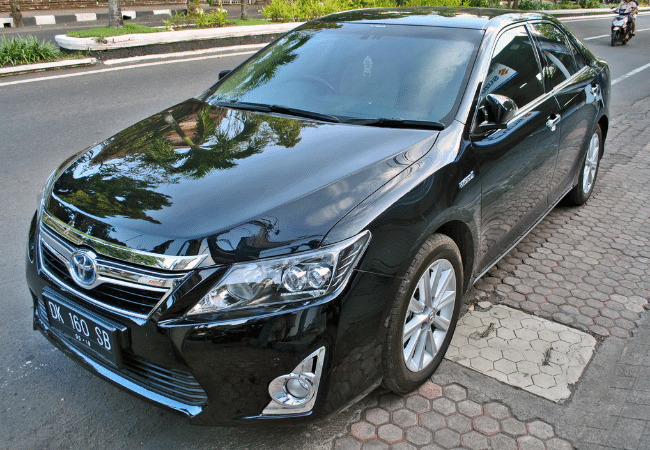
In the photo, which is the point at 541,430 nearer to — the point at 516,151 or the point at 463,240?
the point at 463,240

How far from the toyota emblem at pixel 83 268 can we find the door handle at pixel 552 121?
282 centimetres

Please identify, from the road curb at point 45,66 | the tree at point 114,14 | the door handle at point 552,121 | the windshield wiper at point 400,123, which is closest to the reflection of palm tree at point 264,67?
the windshield wiper at point 400,123

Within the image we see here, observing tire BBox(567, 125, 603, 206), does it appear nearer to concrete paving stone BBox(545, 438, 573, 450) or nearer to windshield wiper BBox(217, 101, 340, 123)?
windshield wiper BBox(217, 101, 340, 123)

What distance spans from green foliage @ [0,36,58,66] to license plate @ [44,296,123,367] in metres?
8.76

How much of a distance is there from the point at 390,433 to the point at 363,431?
0.38ft

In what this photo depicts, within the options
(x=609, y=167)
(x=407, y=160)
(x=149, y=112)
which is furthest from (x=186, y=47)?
(x=407, y=160)

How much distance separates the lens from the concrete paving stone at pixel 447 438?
2.43 metres

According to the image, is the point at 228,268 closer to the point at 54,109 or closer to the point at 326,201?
the point at 326,201

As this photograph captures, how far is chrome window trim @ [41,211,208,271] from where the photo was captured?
202 centimetres

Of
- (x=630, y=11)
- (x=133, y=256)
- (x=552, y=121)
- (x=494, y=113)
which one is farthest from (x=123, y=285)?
(x=630, y=11)

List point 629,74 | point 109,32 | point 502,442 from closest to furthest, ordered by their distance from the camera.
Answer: point 502,442, point 109,32, point 629,74

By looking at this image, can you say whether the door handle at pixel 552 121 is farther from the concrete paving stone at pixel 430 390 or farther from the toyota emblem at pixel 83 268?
the toyota emblem at pixel 83 268

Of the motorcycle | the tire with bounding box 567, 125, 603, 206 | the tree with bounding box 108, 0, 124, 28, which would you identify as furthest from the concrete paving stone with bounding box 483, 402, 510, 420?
the motorcycle

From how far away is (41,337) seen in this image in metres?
3.06
